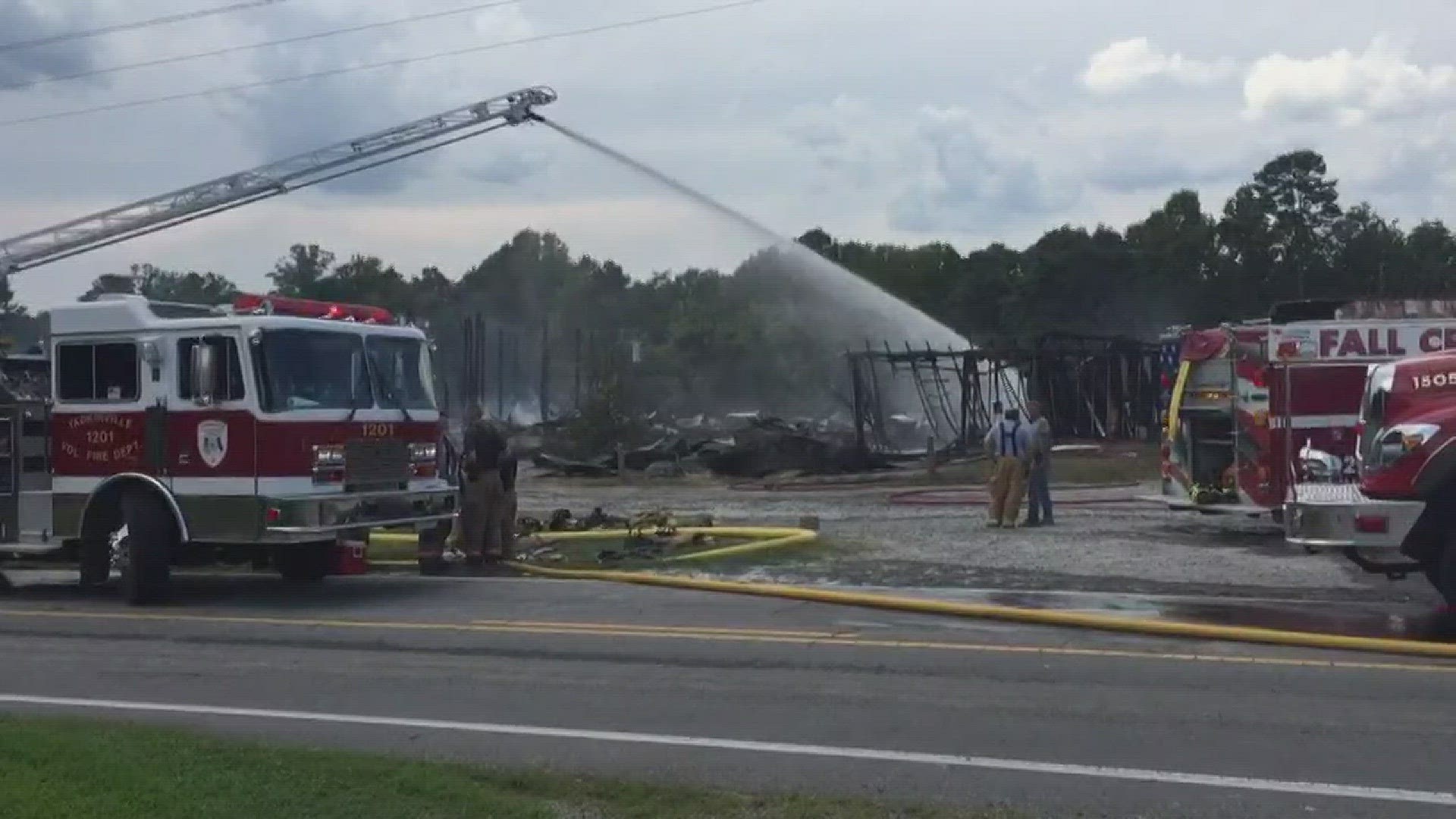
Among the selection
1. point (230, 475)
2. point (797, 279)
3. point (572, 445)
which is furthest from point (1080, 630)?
point (797, 279)

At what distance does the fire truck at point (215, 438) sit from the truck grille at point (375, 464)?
0.04ft

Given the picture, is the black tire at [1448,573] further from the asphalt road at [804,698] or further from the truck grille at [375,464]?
the truck grille at [375,464]

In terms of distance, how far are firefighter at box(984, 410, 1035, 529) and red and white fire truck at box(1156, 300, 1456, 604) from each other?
1657mm

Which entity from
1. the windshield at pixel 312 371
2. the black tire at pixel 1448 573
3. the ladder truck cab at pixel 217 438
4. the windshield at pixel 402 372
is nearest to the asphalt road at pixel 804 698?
the ladder truck cab at pixel 217 438

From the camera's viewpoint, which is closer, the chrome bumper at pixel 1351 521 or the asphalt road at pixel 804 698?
the asphalt road at pixel 804 698

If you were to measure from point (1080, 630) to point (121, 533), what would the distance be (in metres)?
8.49

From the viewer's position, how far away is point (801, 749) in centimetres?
773

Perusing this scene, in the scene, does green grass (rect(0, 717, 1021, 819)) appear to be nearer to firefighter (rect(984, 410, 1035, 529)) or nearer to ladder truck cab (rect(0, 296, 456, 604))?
ladder truck cab (rect(0, 296, 456, 604))

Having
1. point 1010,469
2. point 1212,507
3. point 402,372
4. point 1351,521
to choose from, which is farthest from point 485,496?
point 1351,521

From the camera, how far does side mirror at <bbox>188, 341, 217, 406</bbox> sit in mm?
13852

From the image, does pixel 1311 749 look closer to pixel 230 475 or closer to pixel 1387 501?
pixel 1387 501

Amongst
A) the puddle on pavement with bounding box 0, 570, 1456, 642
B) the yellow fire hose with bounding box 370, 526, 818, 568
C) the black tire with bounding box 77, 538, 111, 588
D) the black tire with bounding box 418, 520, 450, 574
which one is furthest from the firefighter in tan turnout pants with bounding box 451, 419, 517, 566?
the puddle on pavement with bounding box 0, 570, 1456, 642

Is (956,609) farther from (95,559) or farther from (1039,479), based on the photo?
(1039,479)

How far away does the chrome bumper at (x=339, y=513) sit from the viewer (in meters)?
13.7
